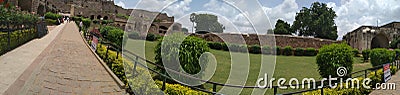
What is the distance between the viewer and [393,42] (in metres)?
35.4

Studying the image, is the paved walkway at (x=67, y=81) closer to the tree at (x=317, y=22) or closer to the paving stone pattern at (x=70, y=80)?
the paving stone pattern at (x=70, y=80)

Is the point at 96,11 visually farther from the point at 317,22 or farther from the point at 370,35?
the point at 370,35

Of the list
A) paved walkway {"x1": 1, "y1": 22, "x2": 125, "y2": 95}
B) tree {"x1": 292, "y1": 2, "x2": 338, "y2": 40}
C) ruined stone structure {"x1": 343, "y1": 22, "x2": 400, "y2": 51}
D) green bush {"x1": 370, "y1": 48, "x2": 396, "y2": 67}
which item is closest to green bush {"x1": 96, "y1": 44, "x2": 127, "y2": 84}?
paved walkway {"x1": 1, "y1": 22, "x2": 125, "y2": 95}

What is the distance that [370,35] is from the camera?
34.7 meters

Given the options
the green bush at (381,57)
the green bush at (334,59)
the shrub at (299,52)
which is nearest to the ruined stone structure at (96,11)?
the green bush at (334,59)

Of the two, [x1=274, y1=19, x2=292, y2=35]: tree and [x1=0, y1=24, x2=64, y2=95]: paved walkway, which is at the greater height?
[x1=274, y1=19, x2=292, y2=35]: tree

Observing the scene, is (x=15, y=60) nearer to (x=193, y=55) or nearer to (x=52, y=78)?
(x=52, y=78)

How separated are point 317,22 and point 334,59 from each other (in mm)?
44059

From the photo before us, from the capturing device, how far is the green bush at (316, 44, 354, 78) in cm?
890

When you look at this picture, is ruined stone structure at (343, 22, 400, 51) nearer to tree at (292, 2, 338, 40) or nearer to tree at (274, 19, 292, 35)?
tree at (292, 2, 338, 40)

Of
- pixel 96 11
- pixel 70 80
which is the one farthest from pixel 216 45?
pixel 96 11

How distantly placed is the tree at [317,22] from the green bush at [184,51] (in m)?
47.7

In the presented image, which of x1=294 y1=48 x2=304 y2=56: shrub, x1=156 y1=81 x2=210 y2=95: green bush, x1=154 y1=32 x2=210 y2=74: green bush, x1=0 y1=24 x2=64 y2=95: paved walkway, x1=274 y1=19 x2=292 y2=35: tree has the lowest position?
x1=294 y1=48 x2=304 y2=56: shrub

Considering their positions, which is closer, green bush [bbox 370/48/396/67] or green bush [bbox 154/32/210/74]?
green bush [bbox 154/32/210/74]
